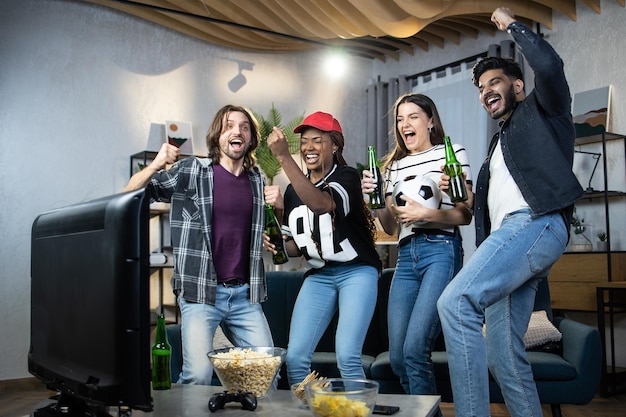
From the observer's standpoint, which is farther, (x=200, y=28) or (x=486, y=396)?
(x=200, y=28)

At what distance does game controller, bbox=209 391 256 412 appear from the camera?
144cm

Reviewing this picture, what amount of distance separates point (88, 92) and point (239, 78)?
5.49ft

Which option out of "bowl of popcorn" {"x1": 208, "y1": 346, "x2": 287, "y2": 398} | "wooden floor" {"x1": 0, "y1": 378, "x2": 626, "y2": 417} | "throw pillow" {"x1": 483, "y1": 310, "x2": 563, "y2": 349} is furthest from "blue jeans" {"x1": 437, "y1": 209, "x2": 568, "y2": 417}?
"wooden floor" {"x1": 0, "y1": 378, "x2": 626, "y2": 417}

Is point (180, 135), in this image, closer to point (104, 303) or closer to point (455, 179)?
point (455, 179)

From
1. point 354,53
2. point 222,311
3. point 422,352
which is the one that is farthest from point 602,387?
point 354,53

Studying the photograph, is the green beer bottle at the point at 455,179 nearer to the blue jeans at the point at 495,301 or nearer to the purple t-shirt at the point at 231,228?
the blue jeans at the point at 495,301

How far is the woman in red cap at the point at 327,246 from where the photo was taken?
2311 millimetres

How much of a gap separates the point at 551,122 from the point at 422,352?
3.19ft

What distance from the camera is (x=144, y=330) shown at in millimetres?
1036

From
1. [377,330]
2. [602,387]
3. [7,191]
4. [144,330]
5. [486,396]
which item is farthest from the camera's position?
[7,191]

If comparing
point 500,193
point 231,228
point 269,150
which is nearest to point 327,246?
point 231,228

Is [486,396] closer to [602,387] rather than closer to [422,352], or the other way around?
[422,352]

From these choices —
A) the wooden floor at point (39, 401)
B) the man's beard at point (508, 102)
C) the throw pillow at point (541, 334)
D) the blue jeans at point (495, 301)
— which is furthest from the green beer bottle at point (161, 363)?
the wooden floor at point (39, 401)

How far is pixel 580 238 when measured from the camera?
5102 mm
